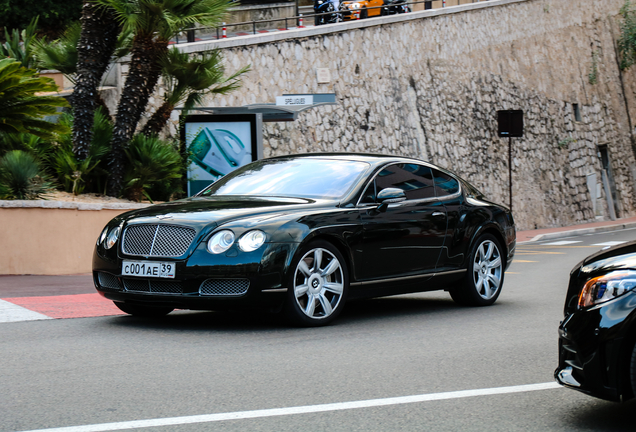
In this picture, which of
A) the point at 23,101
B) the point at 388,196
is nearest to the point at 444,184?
the point at 388,196

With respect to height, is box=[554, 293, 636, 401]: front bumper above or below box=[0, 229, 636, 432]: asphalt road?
above

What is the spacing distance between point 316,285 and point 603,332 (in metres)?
3.41

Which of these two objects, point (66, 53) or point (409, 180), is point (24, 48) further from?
point (409, 180)

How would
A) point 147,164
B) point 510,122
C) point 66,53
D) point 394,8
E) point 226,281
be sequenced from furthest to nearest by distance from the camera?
1. point 394,8
2. point 510,122
3. point 66,53
4. point 147,164
5. point 226,281

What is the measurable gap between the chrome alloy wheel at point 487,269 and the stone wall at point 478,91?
12.4 m

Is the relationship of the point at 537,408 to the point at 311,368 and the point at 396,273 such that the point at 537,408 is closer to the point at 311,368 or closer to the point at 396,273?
the point at 311,368

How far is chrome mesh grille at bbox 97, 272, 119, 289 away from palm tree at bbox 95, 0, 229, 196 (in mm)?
6287

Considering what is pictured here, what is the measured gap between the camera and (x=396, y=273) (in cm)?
800

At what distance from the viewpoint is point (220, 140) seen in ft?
48.9

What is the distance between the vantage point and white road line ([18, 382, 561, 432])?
4179mm

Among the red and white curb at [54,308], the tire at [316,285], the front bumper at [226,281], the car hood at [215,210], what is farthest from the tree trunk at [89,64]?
the tire at [316,285]

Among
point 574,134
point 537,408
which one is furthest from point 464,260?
point 574,134

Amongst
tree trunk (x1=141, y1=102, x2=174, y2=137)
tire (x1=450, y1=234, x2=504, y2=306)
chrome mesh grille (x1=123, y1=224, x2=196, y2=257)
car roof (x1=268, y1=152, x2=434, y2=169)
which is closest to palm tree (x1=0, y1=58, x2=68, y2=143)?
tree trunk (x1=141, y1=102, x2=174, y2=137)

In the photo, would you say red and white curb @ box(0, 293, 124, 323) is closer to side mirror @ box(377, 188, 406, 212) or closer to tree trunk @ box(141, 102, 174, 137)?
side mirror @ box(377, 188, 406, 212)
